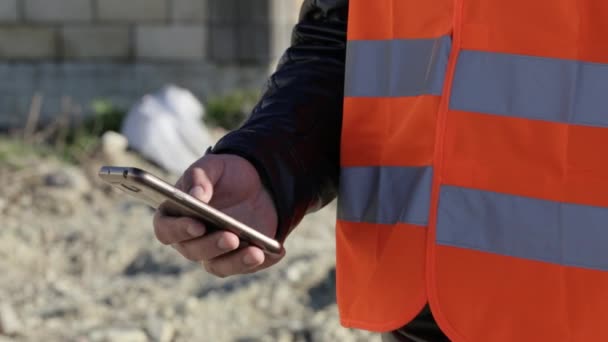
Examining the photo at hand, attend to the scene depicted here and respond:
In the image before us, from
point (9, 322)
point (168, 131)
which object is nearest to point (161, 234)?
point (9, 322)

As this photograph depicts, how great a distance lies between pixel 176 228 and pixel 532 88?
0.49m

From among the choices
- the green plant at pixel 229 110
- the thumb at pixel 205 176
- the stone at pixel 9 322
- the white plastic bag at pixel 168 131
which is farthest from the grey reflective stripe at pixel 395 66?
the green plant at pixel 229 110

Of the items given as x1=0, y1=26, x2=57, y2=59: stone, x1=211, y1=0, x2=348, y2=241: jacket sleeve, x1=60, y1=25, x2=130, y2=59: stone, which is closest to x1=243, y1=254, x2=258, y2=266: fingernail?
x1=211, y1=0, x2=348, y2=241: jacket sleeve

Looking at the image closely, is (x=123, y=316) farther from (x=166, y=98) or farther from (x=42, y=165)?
(x=166, y=98)

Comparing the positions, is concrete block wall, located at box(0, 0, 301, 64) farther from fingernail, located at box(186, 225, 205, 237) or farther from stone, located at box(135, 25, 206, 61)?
fingernail, located at box(186, 225, 205, 237)

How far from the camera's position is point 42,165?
17.2 feet

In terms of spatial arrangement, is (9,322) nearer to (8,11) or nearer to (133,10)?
(133,10)

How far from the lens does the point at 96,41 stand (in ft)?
22.6

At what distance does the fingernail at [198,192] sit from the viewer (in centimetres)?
130

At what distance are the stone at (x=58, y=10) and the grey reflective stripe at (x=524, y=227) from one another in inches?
227

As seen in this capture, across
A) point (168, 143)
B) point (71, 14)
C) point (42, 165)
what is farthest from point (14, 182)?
point (71, 14)

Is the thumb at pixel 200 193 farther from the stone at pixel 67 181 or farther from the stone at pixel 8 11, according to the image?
the stone at pixel 8 11

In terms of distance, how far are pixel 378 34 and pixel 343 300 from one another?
0.39m

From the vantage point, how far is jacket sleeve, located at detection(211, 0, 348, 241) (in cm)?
150
